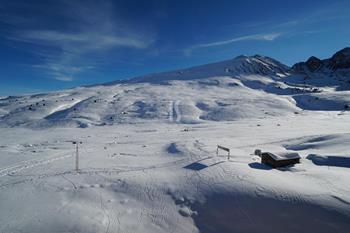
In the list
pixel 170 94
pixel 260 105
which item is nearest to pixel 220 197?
pixel 260 105

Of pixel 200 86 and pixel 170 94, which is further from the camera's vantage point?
pixel 200 86

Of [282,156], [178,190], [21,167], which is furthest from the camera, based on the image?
[21,167]

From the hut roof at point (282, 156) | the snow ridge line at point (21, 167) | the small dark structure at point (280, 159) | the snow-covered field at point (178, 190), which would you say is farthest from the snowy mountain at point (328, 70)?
the snow ridge line at point (21, 167)

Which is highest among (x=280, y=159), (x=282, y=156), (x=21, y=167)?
(x=282, y=156)

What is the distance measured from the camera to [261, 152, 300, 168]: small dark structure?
52.9ft

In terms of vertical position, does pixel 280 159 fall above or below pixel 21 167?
above

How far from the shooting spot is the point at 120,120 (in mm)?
54438

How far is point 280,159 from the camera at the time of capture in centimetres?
1603

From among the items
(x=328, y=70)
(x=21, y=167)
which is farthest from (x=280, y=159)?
(x=328, y=70)

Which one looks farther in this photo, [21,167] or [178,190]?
[21,167]

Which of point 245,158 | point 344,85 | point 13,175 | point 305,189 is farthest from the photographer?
point 344,85

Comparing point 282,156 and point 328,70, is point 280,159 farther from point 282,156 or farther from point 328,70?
point 328,70

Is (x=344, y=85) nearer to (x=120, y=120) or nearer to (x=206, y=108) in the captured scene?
(x=206, y=108)

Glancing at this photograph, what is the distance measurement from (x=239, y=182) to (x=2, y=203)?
484 inches
